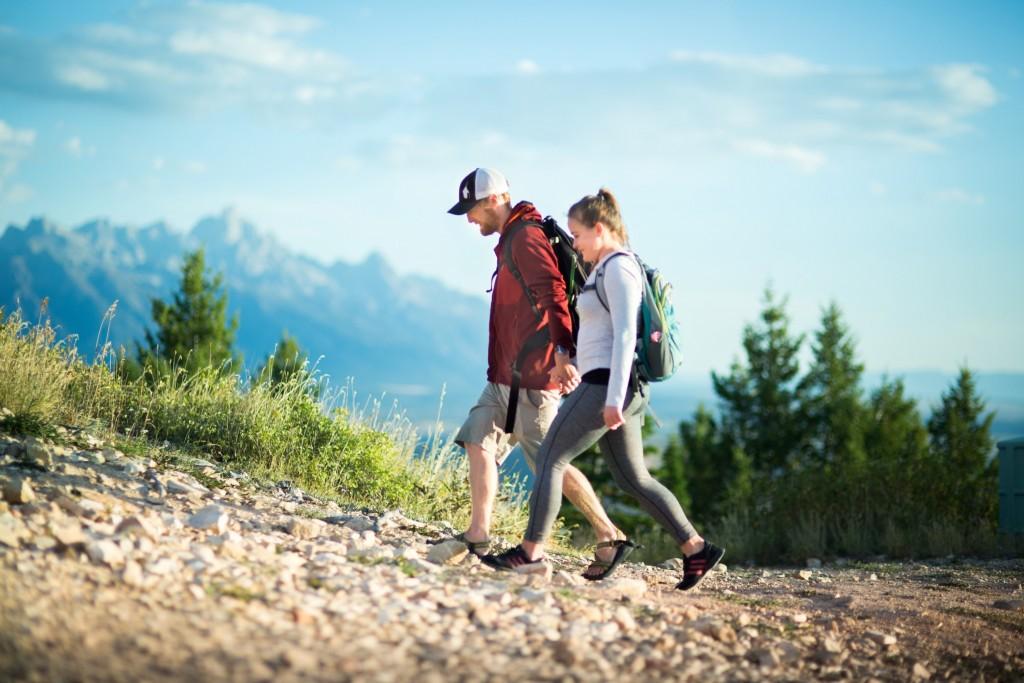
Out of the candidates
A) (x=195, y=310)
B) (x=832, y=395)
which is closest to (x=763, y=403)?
(x=832, y=395)

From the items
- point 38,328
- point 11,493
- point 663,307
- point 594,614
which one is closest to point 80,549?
point 11,493

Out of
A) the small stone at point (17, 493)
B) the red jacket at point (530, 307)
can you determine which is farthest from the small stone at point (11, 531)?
the red jacket at point (530, 307)

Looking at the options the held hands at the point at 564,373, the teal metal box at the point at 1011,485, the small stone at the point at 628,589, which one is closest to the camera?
the small stone at the point at 628,589

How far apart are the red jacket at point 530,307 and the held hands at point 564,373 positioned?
48 mm

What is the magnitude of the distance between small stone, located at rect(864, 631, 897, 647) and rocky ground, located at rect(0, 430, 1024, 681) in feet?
0.09

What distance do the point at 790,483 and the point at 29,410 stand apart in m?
11.6

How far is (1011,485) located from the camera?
13.6 metres

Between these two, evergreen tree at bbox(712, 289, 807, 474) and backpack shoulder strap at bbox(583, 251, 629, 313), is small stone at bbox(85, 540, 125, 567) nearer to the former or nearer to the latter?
backpack shoulder strap at bbox(583, 251, 629, 313)

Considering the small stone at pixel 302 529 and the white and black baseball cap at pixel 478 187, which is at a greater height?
the white and black baseball cap at pixel 478 187

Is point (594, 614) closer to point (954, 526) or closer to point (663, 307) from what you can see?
point (663, 307)

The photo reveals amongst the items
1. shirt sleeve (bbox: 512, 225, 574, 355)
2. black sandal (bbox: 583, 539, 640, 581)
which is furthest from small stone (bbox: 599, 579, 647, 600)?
shirt sleeve (bbox: 512, 225, 574, 355)

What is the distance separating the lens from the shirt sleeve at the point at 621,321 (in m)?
5.03

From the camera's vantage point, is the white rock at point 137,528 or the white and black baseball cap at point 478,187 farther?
the white and black baseball cap at point 478,187

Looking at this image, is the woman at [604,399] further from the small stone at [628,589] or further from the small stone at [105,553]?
the small stone at [105,553]
